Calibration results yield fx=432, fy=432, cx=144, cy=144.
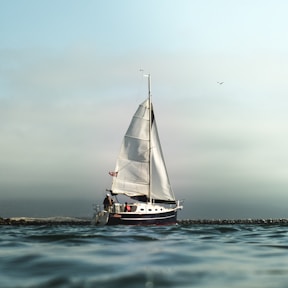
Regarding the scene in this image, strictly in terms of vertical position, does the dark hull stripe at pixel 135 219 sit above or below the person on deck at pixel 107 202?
below

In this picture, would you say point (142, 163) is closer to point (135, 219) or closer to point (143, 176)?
point (143, 176)

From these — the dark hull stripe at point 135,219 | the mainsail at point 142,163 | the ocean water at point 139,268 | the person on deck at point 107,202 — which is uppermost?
the mainsail at point 142,163

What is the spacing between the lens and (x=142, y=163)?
7156cm

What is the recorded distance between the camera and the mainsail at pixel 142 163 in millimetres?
70500

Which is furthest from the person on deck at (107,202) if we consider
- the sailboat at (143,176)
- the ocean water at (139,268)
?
the ocean water at (139,268)

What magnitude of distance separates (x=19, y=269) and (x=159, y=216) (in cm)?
5806

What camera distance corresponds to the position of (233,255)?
14.0m

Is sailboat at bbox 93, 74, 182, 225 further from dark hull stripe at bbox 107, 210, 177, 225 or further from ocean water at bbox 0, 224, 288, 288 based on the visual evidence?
ocean water at bbox 0, 224, 288, 288

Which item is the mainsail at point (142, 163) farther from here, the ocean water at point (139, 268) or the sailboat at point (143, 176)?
the ocean water at point (139, 268)

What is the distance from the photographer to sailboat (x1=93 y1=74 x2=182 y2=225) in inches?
2653

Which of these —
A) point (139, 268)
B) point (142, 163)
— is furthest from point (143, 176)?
point (139, 268)

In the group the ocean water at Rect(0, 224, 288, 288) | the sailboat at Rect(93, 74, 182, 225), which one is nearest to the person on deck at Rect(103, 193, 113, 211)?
the sailboat at Rect(93, 74, 182, 225)

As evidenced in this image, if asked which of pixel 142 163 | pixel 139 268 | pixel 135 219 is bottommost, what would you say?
pixel 139 268

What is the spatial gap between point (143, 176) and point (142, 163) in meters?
2.34
